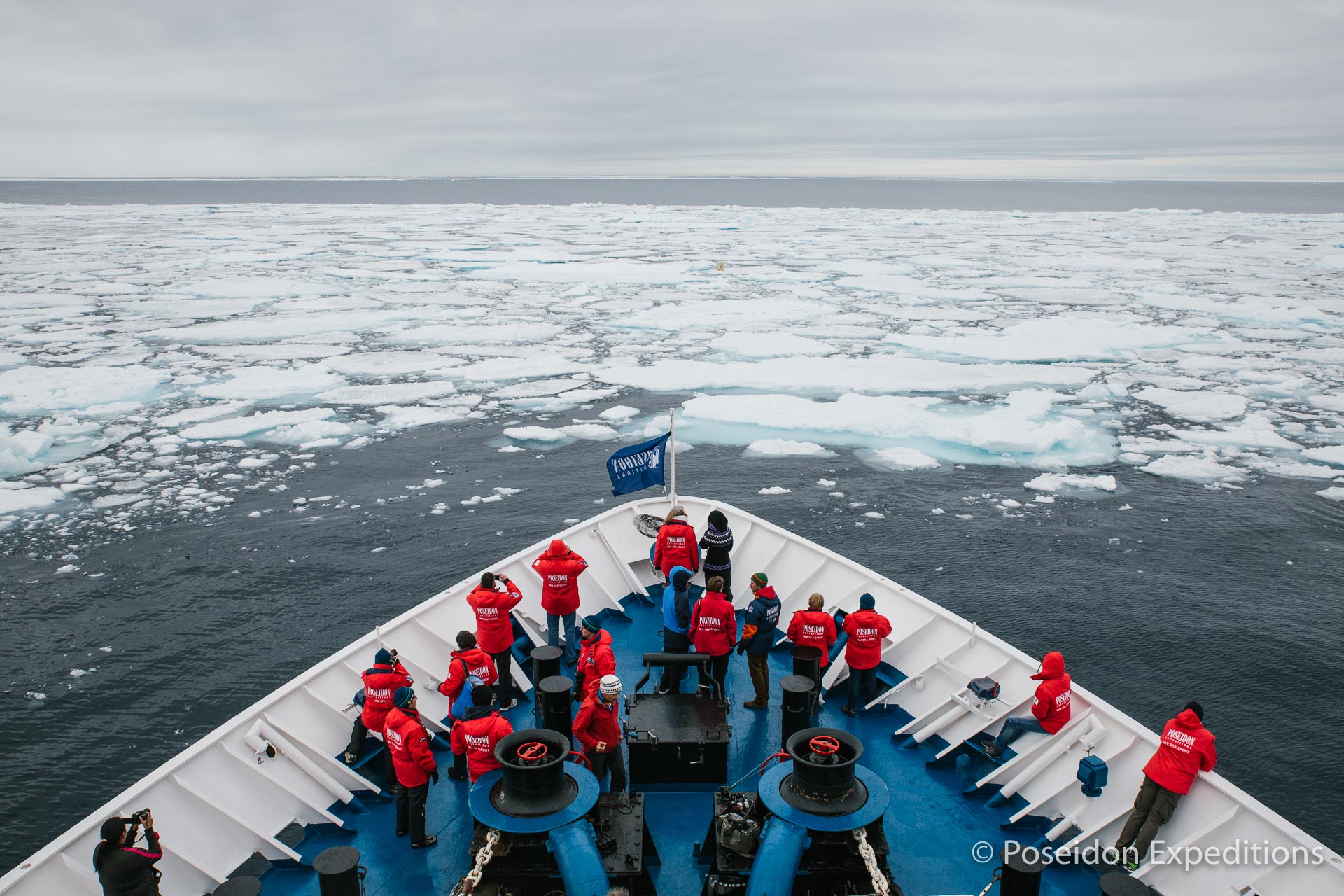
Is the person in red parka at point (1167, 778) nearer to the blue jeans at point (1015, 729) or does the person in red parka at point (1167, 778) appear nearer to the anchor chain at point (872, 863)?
the blue jeans at point (1015, 729)

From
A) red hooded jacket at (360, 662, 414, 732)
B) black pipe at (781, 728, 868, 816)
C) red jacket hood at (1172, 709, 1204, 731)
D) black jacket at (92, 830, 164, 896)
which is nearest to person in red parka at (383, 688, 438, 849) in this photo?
red hooded jacket at (360, 662, 414, 732)

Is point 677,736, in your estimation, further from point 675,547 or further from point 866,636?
point 675,547

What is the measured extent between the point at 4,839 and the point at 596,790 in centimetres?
742

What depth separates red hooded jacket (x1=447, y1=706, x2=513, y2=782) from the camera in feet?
19.4

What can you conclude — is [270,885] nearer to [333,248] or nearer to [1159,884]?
[1159,884]

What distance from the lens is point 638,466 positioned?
1043 centimetres

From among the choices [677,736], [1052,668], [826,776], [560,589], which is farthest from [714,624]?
[1052,668]

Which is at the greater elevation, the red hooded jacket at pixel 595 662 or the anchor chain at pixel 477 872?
the red hooded jacket at pixel 595 662

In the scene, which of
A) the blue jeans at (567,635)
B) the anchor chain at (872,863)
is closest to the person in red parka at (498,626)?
the blue jeans at (567,635)

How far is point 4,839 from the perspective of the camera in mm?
8602

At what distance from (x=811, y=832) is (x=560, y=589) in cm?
382

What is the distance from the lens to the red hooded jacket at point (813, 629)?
753cm

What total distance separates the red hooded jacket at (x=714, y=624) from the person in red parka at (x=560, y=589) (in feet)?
4.20

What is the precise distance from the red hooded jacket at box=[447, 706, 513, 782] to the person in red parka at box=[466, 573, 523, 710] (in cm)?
152
